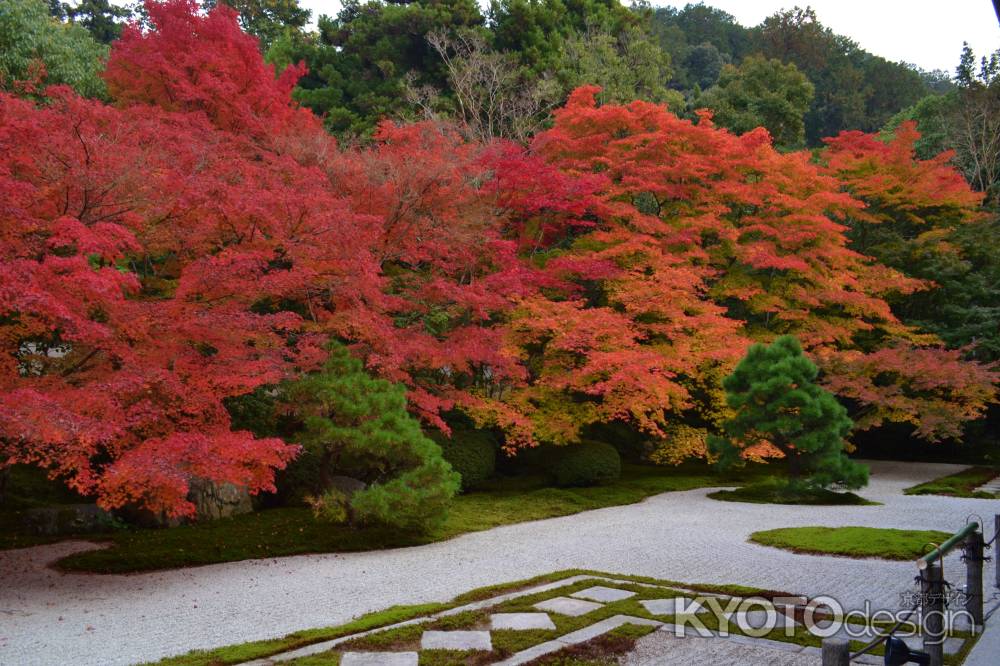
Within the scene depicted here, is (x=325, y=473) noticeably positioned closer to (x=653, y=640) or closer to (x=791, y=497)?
(x=653, y=640)

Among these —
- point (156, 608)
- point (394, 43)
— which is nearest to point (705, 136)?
point (394, 43)

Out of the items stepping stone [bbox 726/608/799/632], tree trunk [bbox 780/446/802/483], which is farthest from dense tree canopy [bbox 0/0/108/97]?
tree trunk [bbox 780/446/802/483]

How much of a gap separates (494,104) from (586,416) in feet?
36.9

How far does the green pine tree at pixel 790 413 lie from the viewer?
12.4 meters

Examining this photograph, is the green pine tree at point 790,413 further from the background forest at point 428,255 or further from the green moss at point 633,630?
the green moss at point 633,630

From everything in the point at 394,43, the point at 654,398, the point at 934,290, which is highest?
the point at 394,43

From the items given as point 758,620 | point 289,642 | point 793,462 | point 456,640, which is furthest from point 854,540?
point 289,642

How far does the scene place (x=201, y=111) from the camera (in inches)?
487

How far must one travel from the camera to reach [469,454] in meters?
13.3

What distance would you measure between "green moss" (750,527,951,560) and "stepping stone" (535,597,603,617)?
11.5 feet

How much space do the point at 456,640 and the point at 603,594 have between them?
179cm

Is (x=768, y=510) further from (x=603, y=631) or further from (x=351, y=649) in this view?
(x=351, y=649)

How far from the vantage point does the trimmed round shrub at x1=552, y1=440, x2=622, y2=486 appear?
14000 millimetres

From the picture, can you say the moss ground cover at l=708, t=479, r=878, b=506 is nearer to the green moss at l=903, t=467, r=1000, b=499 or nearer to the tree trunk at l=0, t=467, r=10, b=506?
the green moss at l=903, t=467, r=1000, b=499
